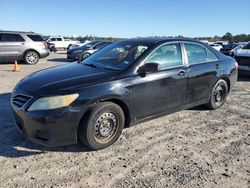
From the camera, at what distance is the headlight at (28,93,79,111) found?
3.63 m

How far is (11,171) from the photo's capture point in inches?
137

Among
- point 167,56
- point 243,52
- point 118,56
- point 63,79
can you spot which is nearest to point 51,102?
point 63,79

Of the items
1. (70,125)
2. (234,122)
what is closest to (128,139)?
(70,125)

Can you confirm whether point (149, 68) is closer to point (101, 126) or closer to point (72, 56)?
point (101, 126)

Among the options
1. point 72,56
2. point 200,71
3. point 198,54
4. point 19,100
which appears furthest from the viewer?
point 72,56

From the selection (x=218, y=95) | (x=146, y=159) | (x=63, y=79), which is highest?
(x=63, y=79)

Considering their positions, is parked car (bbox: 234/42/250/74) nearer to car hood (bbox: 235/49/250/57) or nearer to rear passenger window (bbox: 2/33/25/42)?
car hood (bbox: 235/49/250/57)

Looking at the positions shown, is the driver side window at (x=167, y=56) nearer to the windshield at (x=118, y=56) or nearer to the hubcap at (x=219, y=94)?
the windshield at (x=118, y=56)

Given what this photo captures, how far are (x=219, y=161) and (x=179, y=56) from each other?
6.93 feet

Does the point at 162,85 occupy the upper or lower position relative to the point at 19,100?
upper

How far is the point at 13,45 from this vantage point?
574 inches

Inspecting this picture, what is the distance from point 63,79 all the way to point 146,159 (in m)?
1.67

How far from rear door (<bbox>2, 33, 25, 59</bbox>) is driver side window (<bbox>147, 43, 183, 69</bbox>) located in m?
11.7

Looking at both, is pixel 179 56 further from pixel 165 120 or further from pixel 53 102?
pixel 53 102
